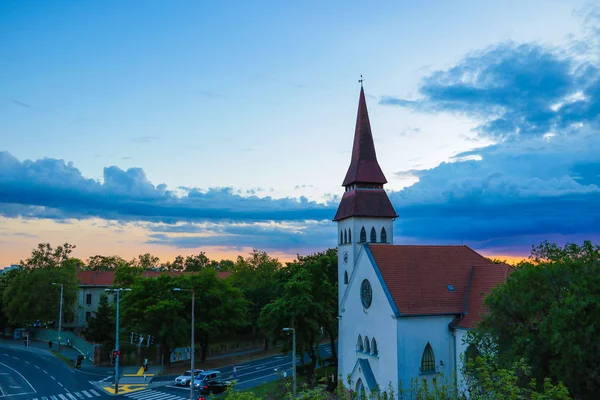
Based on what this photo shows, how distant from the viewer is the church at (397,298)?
35.1 meters

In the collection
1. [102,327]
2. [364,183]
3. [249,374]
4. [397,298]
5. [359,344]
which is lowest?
[249,374]

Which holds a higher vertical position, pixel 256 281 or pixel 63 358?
pixel 256 281

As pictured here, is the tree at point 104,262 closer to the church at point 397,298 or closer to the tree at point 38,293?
the tree at point 38,293

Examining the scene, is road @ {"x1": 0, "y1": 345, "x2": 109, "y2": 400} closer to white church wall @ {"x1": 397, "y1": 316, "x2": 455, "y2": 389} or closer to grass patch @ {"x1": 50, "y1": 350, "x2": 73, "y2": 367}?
grass patch @ {"x1": 50, "y1": 350, "x2": 73, "y2": 367}

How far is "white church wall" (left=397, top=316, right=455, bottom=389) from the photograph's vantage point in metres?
34.8

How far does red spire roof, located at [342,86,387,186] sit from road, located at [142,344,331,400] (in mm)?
20247

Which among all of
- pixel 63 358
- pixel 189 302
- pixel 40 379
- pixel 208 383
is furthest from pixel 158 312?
pixel 63 358

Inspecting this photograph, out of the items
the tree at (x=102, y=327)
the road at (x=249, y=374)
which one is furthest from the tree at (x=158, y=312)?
the tree at (x=102, y=327)

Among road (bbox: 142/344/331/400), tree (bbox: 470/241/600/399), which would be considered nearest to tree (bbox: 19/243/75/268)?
road (bbox: 142/344/331/400)

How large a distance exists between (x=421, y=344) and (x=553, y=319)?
50.4 ft

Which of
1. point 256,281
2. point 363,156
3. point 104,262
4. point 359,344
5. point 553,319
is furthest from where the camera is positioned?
point 104,262

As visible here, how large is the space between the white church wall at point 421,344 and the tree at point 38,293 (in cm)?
5534

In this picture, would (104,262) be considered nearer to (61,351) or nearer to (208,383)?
(61,351)

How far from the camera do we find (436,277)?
38.2 meters
